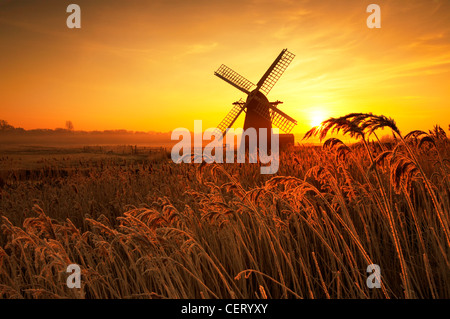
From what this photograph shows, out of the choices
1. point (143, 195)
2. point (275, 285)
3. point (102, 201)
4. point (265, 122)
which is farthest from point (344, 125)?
point (265, 122)

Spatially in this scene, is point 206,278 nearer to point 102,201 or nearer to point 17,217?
point 102,201

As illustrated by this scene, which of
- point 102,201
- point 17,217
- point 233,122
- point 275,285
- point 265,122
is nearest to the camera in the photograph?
point 275,285

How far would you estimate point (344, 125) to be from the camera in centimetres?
178

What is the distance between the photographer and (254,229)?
400 cm

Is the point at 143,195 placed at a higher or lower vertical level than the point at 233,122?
lower

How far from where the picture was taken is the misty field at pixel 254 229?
244 centimetres

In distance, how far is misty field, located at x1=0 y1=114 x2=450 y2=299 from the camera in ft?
8.00
